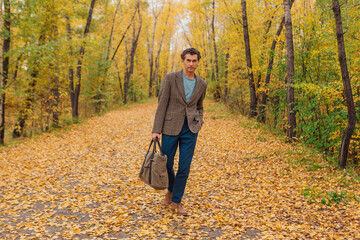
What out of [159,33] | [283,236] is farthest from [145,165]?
[159,33]

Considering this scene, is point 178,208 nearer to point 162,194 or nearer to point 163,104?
point 162,194

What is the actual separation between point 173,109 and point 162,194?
2027 mm

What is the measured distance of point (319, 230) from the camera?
3.87 meters

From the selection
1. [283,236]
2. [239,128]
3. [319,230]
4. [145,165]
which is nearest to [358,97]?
[319,230]

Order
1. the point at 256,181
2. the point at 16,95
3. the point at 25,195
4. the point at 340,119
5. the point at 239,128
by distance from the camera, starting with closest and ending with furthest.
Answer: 1. the point at 25,195
2. the point at 256,181
3. the point at 340,119
4. the point at 16,95
5. the point at 239,128

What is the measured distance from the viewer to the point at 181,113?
3.96 metres

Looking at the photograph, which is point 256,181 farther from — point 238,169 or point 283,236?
point 283,236

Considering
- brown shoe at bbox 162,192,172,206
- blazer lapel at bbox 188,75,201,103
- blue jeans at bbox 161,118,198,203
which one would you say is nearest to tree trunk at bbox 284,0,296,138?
blazer lapel at bbox 188,75,201,103

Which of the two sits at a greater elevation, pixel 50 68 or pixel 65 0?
pixel 65 0

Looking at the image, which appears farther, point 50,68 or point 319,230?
point 50,68

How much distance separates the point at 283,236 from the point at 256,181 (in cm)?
248

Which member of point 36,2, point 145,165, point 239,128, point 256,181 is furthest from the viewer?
point 239,128

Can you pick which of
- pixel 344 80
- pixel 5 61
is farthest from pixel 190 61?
pixel 5 61

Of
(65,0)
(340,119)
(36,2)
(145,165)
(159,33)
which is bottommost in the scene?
(145,165)
